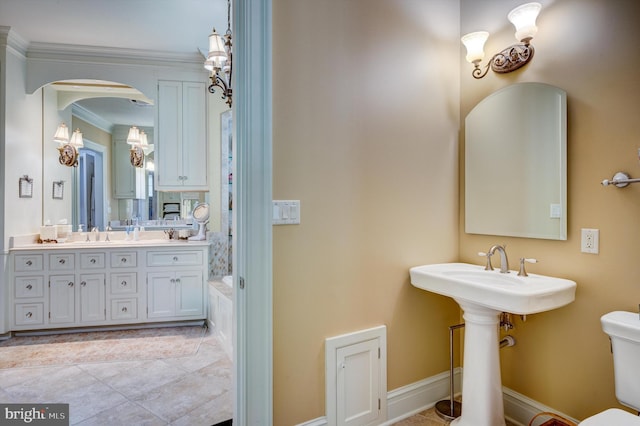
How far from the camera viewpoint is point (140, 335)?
132 inches

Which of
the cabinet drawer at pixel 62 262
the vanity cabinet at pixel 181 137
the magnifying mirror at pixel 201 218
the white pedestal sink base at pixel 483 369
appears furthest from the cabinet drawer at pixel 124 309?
the white pedestal sink base at pixel 483 369

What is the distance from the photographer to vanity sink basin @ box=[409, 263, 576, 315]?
1439 millimetres

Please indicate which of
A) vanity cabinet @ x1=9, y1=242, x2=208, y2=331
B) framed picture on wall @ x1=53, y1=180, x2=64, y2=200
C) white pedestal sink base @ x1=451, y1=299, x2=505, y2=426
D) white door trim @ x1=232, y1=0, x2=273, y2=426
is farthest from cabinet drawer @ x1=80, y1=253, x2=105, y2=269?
white pedestal sink base @ x1=451, y1=299, x2=505, y2=426

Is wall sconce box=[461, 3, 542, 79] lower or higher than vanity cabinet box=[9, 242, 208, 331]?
higher

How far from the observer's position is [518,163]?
1.94m

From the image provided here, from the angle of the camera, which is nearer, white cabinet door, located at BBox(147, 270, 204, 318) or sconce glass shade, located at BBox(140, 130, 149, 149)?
white cabinet door, located at BBox(147, 270, 204, 318)

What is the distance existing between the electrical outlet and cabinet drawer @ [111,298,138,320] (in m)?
3.64

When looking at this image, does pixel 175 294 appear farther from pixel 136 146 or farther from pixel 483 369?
pixel 483 369

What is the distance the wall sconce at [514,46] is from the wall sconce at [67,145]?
4.06m

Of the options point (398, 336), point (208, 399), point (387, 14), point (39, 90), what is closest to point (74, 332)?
point (208, 399)

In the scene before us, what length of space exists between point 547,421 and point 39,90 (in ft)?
16.8

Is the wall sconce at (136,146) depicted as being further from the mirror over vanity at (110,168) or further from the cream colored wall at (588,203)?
the cream colored wall at (588,203)

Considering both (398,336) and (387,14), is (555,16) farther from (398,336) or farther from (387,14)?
(398,336)

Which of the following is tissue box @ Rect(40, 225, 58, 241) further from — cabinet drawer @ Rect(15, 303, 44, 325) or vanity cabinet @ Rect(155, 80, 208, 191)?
vanity cabinet @ Rect(155, 80, 208, 191)
